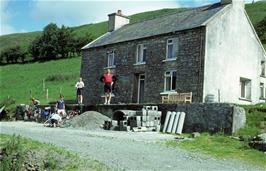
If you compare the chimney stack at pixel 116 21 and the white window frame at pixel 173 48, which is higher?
the chimney stack at pixel 116 21

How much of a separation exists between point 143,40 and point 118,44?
3.24 meters

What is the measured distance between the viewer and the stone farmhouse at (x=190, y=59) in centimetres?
3306

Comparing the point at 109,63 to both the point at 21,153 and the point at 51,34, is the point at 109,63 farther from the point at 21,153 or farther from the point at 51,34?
the point at 51,34

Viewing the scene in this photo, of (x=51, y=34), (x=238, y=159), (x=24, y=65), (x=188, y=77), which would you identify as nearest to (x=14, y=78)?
(x=24, y=65)

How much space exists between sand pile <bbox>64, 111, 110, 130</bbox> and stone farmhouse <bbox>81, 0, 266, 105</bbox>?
7.43 m

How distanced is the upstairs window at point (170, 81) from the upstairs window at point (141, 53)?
9.68 feet

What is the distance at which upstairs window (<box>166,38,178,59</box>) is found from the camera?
114 feet

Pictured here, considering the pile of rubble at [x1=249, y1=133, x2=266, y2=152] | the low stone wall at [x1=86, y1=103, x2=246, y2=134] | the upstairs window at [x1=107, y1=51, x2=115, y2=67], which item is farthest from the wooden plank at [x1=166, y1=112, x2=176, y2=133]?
the upstairs window at [x1=107, y1=51, x2=115, y2=67]

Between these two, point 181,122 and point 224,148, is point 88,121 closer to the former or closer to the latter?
point 181,122

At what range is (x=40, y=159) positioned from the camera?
1471 centimetres

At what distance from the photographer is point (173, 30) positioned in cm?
Result: 3516

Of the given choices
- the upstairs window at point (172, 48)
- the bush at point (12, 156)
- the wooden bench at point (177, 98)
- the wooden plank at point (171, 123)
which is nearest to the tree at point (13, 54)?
the upstairs window at point (172, 48)

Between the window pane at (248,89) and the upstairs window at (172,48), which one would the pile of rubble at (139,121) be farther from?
the window pane at (248,89)

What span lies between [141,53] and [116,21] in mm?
10922
